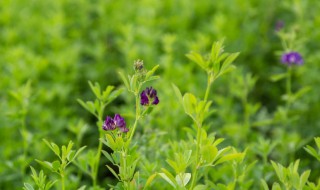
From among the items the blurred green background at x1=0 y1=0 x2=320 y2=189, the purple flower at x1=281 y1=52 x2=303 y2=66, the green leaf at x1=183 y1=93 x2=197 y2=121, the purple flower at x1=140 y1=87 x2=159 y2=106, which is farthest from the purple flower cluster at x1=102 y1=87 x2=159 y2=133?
the purple flower at x1=281 y1=52 x2=303 y2=66

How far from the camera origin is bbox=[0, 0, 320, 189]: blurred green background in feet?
9.83

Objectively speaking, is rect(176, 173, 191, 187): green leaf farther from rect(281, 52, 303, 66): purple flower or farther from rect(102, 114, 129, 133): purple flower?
rect(281, 52, 303, 66): purple flower

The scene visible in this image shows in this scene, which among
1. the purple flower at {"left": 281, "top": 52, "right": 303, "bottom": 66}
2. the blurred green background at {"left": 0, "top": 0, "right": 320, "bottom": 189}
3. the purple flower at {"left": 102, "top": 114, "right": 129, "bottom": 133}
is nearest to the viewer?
the purple flower at {"left": 102, "top": 114, "right": 129, "bottom": 133}

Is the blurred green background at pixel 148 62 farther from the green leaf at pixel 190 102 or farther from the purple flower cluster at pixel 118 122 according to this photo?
the green leaf at pixel 190 102

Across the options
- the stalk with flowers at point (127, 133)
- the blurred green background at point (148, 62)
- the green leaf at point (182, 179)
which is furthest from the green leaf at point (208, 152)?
the blurred green background at point (148, 62)

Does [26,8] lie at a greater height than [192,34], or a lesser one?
greater

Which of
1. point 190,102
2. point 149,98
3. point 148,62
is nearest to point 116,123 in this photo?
point 149,98

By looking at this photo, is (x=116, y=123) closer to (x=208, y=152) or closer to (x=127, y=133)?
(x=127, y=133)

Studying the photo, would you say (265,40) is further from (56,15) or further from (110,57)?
(56,15)

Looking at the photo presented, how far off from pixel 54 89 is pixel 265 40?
153cm

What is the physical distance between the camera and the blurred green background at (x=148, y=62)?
300cm

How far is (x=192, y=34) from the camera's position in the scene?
4.02 meters

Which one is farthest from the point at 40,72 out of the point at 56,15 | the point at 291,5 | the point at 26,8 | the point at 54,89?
the point at 291,5

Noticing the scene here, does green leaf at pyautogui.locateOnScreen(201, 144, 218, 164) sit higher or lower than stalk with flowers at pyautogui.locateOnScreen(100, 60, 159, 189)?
lower
